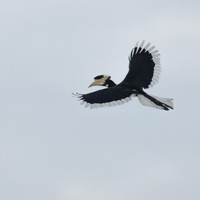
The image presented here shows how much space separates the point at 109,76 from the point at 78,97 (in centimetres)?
271

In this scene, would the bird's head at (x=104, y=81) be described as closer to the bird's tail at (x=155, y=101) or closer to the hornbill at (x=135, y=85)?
the hornbill at (x=135, y=85)

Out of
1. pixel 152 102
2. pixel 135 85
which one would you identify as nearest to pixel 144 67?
pixel 135 85

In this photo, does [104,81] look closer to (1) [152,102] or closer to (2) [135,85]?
(2) [135,85]

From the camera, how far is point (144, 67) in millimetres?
24656

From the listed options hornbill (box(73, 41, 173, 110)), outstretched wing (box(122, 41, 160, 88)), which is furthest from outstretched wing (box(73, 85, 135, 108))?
outstretched wing (box(122, 41, 160, 88))

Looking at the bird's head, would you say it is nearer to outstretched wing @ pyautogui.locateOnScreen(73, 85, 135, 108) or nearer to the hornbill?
the hornbill

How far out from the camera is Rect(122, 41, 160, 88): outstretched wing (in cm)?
2414

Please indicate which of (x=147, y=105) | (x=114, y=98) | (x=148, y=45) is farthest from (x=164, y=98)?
(x=148, y=45)

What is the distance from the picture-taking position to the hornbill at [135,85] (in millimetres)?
22125

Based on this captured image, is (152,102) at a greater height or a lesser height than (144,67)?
lesser

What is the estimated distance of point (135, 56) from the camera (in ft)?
81.9

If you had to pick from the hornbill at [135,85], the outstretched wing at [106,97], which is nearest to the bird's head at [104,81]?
the hornbill at [135,85]

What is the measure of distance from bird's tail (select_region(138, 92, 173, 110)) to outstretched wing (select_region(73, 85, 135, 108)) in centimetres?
56

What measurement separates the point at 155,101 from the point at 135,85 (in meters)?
1.77
